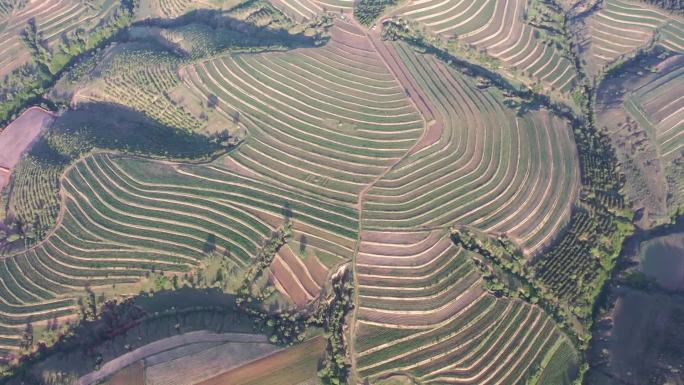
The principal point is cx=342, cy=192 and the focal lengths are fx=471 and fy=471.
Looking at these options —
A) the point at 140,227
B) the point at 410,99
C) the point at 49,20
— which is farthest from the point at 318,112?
the point at 49,20

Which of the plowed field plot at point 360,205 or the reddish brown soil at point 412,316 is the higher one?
the plowed field plot at point 360,205

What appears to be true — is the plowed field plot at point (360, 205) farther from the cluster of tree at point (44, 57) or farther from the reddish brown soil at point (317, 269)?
the cluster of tree at point (44, 57)

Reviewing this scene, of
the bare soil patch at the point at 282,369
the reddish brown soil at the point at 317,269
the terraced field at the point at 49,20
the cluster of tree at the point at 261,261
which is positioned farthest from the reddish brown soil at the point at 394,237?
the terraced field at the point at 49,20

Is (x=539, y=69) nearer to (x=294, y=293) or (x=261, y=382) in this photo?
(x=294, y=293)


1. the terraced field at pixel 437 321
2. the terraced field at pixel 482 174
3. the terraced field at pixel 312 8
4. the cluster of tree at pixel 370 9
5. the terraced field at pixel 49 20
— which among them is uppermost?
the terraced field at pixel 49 20

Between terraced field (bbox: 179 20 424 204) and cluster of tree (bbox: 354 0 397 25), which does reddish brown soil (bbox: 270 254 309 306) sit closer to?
terraced field (bbox: 179 20 424 204)

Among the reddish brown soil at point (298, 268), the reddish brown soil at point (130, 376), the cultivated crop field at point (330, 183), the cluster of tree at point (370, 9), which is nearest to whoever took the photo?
the reddish brown soil at point (130, 376)

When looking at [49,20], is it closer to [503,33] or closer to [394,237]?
[394,237]
